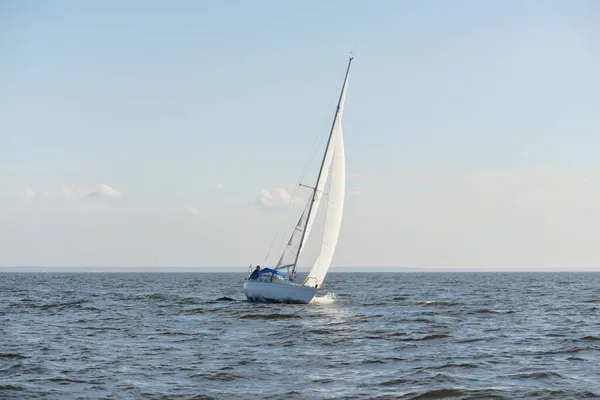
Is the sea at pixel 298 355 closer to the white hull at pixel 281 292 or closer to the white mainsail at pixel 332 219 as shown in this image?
the white hull at pixel 281 292

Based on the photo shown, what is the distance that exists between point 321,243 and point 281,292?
4.49 meters

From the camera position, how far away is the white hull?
4472 centimetres

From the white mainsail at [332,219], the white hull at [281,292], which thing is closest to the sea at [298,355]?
the white hull at [281,292]

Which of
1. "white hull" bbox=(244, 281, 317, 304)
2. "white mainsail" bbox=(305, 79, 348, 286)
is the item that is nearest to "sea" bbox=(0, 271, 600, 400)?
"white hull" bbox=(244, 281, 317, 304)

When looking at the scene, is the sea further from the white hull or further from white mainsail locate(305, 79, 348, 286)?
white mainsail locate(305, 79, 348, 286)

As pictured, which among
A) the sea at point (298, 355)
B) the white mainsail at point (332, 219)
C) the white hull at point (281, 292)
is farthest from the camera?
the white mainsail at point (332, 219)

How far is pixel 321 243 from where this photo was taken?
46906 mm

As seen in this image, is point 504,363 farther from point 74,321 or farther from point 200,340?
point 74,321

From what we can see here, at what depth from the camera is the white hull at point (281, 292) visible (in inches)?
1761

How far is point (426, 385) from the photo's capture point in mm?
19984

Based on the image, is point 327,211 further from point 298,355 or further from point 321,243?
point 298,355

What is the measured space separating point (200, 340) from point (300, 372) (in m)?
8.60

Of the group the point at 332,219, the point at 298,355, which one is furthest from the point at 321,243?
the point at 298,355

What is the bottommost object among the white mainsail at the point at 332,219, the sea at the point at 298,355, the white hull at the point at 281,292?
the sea at the point at 298,355
